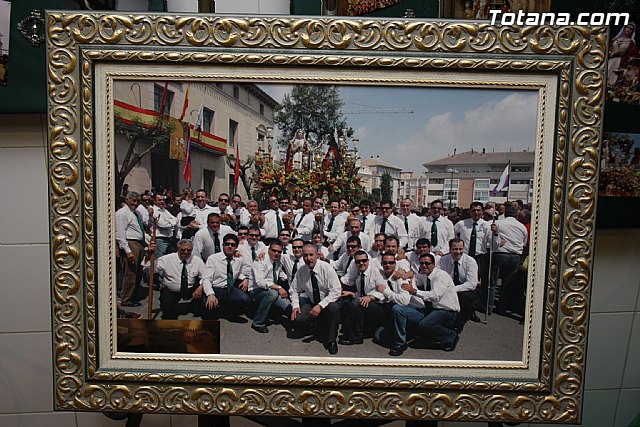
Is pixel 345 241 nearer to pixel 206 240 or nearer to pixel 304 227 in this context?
pixel 304 227

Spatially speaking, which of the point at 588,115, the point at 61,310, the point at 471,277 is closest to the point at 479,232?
the point at 471,277

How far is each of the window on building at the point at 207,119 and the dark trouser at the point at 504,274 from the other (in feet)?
1.78

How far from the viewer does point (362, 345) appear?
2.58 feet

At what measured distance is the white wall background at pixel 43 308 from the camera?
1110 millimetres

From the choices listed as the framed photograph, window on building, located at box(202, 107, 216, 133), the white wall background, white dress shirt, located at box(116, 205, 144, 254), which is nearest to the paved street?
the framed photograph

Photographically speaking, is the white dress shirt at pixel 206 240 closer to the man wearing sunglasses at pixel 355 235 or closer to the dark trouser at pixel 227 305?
the dark trouser at pixel 227 305

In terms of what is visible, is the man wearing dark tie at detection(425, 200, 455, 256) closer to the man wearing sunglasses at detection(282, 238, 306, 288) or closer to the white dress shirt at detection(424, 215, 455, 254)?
the white dress shirt at detection(424, 215, 455, 254)

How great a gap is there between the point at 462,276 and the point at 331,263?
9.1 inches

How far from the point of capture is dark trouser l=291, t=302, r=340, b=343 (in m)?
0.78

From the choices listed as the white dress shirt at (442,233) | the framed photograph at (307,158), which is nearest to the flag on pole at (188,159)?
the framed photograph at (307,158)

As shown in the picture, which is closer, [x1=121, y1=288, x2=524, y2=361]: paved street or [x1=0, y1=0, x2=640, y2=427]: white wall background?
[x1=121, y1=288, x2=524, y2=361]: paved street

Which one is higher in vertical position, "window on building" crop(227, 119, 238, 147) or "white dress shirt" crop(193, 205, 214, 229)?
"window on building" crop(227, 119, 238, 147)

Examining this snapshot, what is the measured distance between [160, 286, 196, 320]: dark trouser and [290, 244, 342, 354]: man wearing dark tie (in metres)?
0.18

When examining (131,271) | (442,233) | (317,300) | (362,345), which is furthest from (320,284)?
(131,271)
